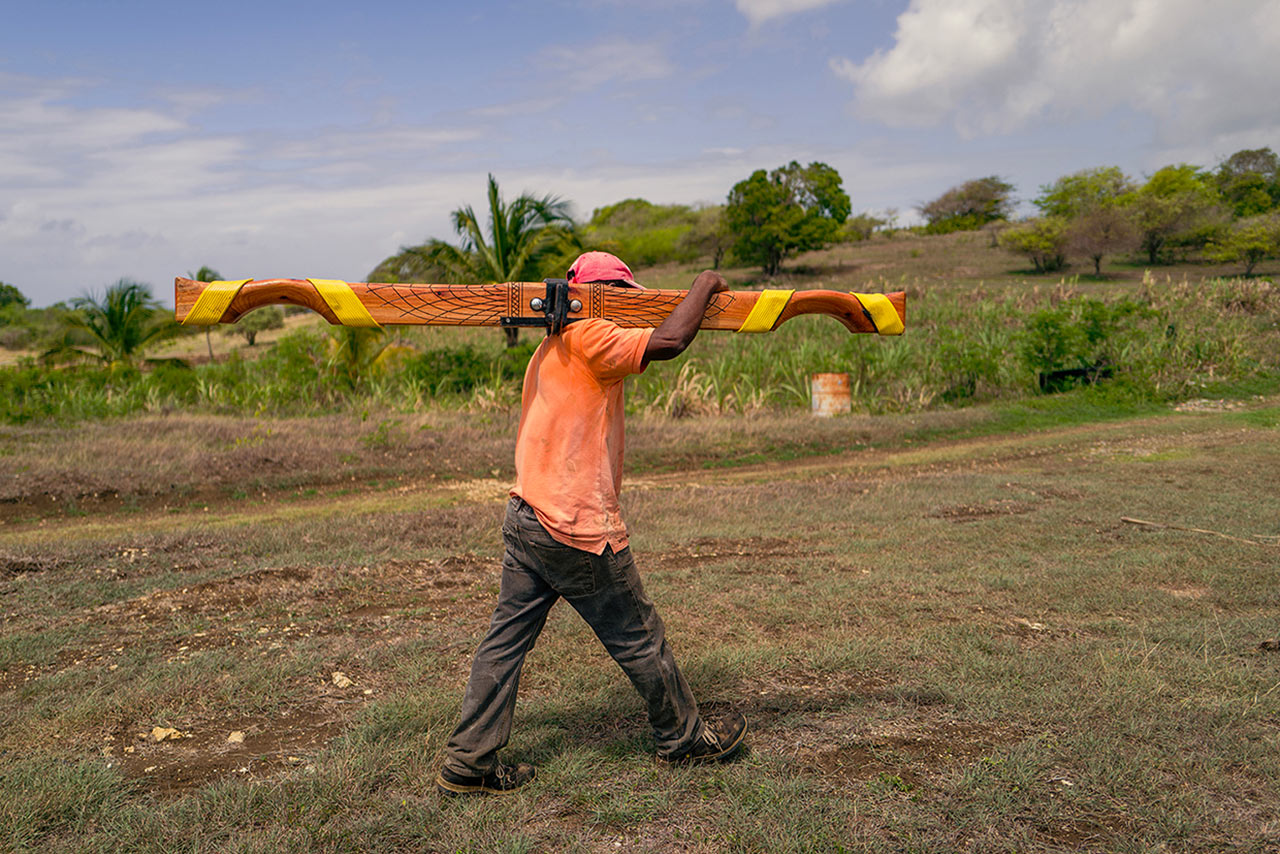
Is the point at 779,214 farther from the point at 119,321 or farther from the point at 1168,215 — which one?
the point at 119,321

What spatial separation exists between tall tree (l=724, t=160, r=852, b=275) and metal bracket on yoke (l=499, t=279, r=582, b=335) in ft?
110

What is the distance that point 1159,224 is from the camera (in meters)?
36.3

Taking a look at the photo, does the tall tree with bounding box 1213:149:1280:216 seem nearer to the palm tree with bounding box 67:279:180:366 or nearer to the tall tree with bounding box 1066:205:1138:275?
the tall tree with bounding box 1066:205:1138:275

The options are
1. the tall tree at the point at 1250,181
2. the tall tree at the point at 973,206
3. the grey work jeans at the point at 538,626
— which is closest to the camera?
the grey work jeans at the point at 538,626

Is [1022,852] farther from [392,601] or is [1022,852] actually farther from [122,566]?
[122,566]

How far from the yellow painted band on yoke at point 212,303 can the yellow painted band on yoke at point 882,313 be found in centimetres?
231

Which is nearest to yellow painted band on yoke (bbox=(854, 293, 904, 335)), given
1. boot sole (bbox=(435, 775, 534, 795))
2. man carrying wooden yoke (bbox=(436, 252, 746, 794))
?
man carrying wooden yoke (bbox=(436, 252, 746, 794))

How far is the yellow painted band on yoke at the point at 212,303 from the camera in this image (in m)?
2.90

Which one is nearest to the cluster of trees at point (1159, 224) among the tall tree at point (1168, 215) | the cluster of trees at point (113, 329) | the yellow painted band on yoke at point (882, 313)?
the tall tree at point (1168, 215)

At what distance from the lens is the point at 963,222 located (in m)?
57.0

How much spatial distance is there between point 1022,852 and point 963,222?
196 feet

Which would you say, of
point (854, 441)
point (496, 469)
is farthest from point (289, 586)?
point (854, 441)

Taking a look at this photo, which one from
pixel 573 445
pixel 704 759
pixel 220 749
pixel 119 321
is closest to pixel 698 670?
pixel 704 759

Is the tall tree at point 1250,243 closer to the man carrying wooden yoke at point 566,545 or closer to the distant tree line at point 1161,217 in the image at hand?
the distant tree line at point 1161,217
